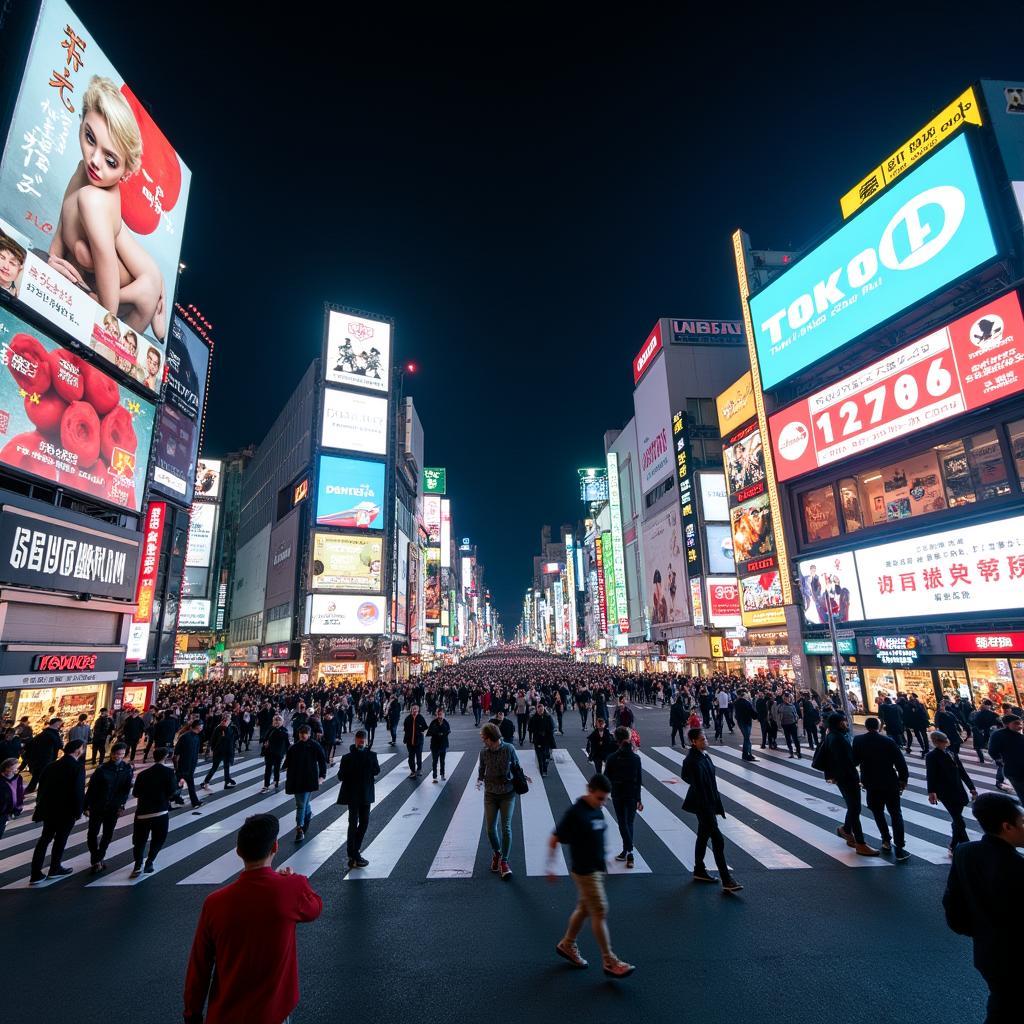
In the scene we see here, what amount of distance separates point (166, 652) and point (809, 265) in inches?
1729

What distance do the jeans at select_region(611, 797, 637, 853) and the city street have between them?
0.32m

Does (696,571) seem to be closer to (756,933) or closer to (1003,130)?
(1003,130)

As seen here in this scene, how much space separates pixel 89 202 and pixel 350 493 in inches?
1374

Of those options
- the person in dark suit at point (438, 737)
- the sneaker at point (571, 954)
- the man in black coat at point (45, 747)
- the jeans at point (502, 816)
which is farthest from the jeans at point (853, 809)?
the man in black coat at point (45, 747)

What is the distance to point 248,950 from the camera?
272cm

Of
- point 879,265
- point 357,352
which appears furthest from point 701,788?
point 357,352

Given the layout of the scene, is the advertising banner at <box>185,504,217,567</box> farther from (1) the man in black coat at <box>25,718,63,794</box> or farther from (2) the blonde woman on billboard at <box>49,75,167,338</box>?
(1) the man in black coat at <box>25,718,63,794</box>

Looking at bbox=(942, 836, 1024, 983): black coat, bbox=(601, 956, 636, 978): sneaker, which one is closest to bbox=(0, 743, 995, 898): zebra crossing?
bbox=(601, 956, 636, 978): sneaker

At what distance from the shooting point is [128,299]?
2447 centimetres

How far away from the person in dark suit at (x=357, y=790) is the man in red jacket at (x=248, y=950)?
4801 millimetres

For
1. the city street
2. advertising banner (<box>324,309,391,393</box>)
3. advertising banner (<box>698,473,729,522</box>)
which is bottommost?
the city street

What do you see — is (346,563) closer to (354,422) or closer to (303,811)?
(354,422)

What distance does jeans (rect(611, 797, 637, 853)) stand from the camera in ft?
24.8

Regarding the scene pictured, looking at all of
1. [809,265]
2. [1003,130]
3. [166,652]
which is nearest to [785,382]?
[809,265]
